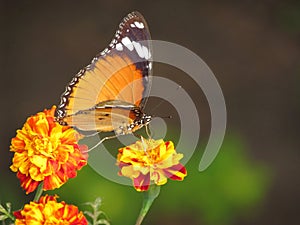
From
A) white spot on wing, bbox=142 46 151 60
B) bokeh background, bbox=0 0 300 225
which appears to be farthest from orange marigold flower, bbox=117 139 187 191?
bokeh background, bbox=0 0 300 225

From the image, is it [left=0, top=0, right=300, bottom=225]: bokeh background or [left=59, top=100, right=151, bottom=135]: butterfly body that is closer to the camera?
[left=59, top=100, right=151, bottom=135]: butterfly body

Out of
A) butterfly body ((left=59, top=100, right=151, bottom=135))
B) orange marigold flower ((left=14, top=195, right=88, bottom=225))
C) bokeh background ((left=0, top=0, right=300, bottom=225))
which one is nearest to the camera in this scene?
orange marigold flower ((left=14, top=195, right=88, bottom=225))

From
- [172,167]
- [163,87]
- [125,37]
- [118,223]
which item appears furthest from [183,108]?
[172,167]

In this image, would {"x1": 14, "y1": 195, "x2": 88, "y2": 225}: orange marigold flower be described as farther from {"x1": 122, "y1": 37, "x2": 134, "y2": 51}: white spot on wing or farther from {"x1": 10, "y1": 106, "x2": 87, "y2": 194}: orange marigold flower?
{"x1": 122, "y1": 37, "x2": 134, "y2": 51}: white spot on wing

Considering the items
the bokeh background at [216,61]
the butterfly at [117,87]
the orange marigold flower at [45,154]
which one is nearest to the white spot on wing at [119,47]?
the butterfly at [117,87]

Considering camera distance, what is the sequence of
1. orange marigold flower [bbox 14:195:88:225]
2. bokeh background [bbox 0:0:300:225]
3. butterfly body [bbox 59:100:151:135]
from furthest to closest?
bokeh background [bbox 0:0:300:225] → butterfly body [bbox 59:100:151:135] → orange marigold flower [bbox 14:195:88:225]

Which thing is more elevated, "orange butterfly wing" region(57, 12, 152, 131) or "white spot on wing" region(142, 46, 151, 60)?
"white spot on wing" region(142, 46, 151, 60)

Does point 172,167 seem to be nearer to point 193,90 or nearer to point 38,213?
point 38,213
